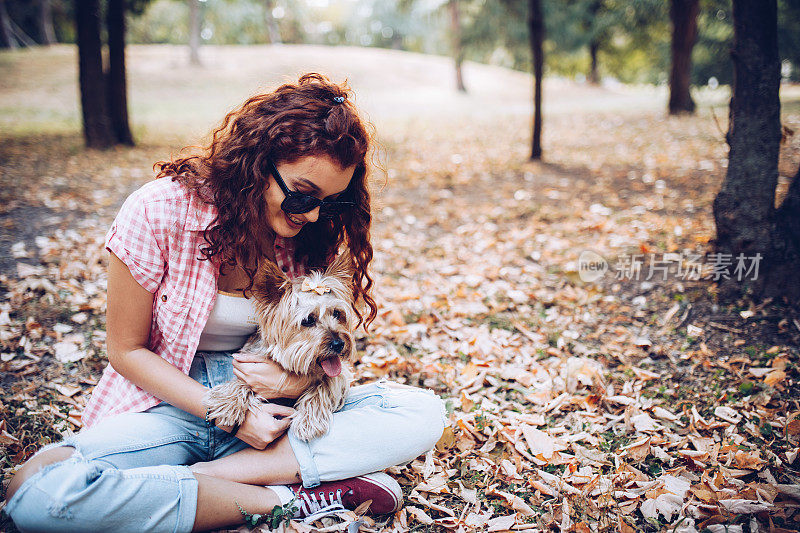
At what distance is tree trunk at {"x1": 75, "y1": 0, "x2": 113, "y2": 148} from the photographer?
927cm

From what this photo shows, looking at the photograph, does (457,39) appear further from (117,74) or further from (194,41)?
(117,74)

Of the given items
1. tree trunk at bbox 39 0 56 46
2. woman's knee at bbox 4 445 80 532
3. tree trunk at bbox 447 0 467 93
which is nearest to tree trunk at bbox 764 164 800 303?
woman's knee at bbox 4 445 80 532

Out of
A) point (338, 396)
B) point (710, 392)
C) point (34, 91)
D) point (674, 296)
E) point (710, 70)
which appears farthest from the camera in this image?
point (34, 91)

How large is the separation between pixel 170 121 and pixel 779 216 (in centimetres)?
1535

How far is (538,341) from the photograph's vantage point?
13.5ft

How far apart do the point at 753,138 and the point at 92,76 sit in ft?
33.7

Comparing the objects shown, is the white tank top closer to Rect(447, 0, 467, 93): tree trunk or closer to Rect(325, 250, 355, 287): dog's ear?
Rect(325, 250, 355, 287): dog's ear

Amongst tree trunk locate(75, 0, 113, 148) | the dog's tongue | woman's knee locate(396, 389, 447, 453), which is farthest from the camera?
tree trunk locate(75, 0, 113, 148)

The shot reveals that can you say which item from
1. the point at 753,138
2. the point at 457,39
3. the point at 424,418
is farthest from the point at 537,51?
the point at 457,39

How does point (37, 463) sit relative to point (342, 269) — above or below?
below

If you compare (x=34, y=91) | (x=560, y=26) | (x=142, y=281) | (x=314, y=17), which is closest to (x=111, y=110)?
(x=142, y=281)

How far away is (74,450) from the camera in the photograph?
86.1 inches

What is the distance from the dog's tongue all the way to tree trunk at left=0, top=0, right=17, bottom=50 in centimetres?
3688

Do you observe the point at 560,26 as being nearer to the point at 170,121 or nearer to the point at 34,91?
the point at 170,121
